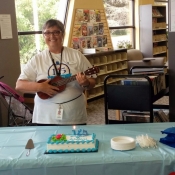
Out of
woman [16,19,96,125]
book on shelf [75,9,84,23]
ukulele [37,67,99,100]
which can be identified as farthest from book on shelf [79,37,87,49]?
ukulele [37,67,99,100]

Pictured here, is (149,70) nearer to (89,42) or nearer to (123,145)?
(123,145)

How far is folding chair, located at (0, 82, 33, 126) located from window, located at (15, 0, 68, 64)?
210 cm

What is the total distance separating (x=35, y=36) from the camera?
5.77 meters

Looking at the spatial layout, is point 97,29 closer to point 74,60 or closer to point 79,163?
point 74,60

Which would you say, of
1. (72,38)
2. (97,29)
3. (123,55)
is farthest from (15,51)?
(123,55)

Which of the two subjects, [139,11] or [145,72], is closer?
[145,72]

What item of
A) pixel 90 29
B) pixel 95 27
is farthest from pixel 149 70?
pixel 95 27

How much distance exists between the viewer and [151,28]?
323 inches

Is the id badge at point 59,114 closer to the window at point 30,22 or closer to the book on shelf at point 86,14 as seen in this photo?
the window at point 30,22

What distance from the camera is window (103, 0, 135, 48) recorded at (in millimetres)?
7594

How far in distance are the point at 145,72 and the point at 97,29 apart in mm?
3916

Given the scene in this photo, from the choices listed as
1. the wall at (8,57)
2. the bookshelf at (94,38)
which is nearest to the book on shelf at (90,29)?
the bookshelf at (94,38)

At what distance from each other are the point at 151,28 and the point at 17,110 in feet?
18.7

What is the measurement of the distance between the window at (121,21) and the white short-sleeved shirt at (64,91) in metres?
5.30
